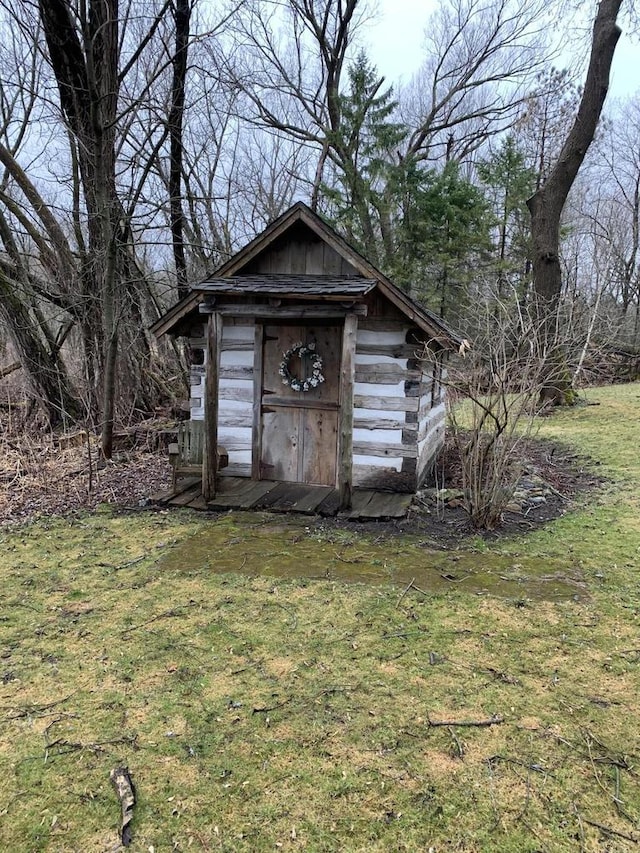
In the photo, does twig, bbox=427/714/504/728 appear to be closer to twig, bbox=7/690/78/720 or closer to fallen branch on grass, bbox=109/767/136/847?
fallen branch on grass, bbox=109/767/136/847

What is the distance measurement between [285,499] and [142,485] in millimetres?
2288

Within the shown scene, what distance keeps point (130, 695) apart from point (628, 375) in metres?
21.6

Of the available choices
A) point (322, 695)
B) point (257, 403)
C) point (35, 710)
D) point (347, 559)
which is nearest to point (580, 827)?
point (322, 695)

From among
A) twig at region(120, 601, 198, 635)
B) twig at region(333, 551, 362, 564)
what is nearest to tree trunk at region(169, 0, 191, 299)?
twig at region(333, 551, 362, 564)

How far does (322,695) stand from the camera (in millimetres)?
3381

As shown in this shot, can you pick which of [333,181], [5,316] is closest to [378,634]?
[5,316]

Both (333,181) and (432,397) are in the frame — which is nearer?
(432,397)

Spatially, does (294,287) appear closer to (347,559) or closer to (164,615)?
(347,559)

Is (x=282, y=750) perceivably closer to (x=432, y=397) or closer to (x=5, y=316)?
(x=432, y=397)

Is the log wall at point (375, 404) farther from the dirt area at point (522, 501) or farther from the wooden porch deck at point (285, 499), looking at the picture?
the dirt area at point (522, 501)

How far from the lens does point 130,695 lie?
133 inches

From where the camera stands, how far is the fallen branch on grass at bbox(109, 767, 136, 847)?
2.44 m

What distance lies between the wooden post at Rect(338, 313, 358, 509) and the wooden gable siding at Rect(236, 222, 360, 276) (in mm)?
1299

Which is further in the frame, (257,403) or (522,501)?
Answer: (257,403)
